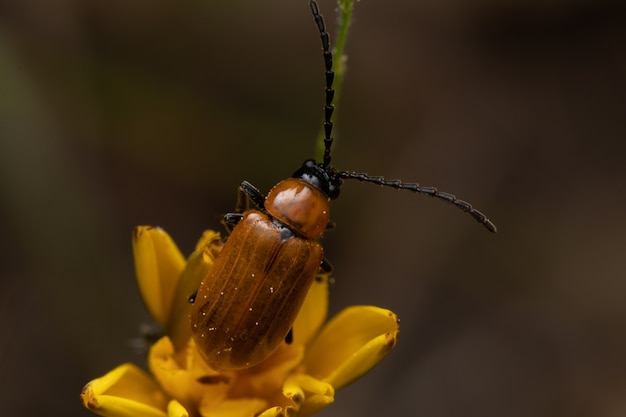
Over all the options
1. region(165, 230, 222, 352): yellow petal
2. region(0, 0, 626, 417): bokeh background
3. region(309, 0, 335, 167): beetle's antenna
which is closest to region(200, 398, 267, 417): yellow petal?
region(165, 230, 222, 352): yellow petal

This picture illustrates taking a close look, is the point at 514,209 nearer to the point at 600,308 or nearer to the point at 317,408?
the point at 600,308

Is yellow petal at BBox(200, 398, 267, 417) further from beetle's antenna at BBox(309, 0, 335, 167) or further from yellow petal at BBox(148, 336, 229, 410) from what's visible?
beetle's antenna at BBox(309, 0, 335, 167)

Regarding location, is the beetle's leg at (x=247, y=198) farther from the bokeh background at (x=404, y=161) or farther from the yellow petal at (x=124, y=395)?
the bokeh background at (x=404, y=161)

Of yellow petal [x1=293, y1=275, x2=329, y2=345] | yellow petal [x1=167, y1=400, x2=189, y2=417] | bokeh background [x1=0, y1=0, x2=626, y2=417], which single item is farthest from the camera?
bokeh background [x1=0, y1=0, x2=626, y2=417]

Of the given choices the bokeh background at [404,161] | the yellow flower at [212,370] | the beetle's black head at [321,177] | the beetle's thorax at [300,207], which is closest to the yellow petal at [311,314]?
the yellow flower at [212,370]

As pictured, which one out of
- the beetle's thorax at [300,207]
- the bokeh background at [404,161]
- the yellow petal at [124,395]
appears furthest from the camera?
the bokeh background at [404,161]

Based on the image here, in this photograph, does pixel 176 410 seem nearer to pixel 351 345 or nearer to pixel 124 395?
pixel 124 395

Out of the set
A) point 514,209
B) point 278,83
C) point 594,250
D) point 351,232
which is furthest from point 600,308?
point 278,83

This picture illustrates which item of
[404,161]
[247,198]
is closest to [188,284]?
[247,198]
